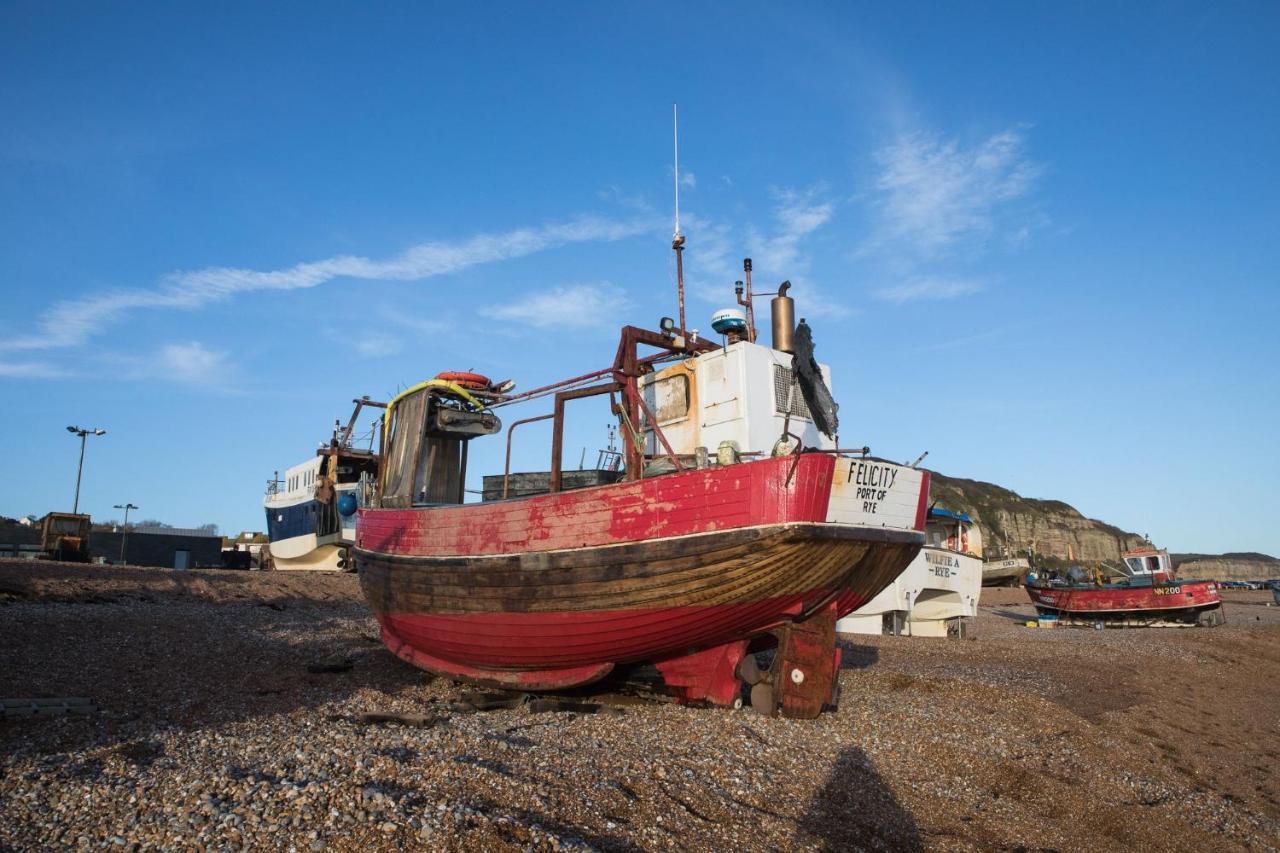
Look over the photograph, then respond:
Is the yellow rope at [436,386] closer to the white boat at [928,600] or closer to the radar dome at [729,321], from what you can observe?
the radar dome at [729,321]

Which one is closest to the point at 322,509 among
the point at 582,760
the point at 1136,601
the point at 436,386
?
the point at 436,386

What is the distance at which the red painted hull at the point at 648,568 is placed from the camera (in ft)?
25.8

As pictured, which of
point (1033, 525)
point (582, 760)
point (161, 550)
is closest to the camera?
point (582, 760)

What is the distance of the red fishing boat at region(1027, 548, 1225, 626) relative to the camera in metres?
29.0

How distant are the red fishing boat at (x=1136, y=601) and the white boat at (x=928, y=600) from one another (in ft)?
37.6

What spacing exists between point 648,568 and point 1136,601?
28541mm

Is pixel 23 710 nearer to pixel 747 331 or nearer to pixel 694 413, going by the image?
pixel 694 413

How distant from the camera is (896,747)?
7.94 meters

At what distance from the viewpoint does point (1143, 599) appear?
96.0 feet

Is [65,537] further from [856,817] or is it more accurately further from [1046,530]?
[1046,530]

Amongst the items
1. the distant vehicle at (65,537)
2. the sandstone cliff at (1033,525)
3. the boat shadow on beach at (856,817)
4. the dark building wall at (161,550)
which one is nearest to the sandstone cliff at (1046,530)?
the sandstone cliff at (1033,525)

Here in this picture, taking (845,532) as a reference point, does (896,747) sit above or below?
below

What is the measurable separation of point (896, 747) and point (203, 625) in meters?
14.0

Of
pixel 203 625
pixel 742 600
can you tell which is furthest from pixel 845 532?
pixel 203 625
